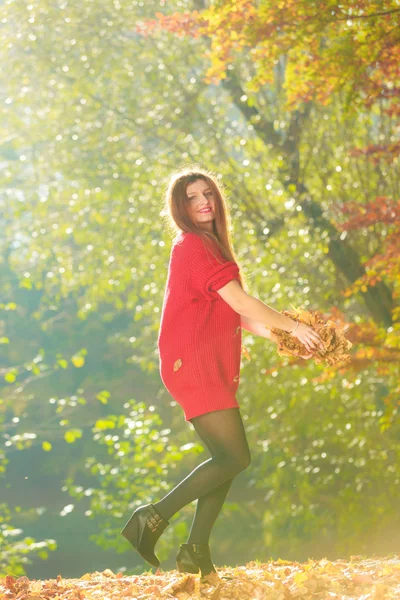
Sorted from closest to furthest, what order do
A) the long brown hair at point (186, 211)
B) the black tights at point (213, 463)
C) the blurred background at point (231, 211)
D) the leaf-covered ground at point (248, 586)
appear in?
1. the leaf-covered ground at point (248, 586)
2. the black tights at point (213, 463)
3. the long brown hair at point (186, 211)
4. the blurred background at point (231, 211)

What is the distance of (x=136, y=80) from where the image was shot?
361 inches

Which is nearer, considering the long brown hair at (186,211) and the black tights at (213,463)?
the black tights at (213,463)

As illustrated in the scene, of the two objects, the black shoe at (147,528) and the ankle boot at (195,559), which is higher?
the black shoe at (147,528)

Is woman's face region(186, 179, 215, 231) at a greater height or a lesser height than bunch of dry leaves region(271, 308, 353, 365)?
greater

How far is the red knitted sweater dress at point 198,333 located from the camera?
331 centimetres

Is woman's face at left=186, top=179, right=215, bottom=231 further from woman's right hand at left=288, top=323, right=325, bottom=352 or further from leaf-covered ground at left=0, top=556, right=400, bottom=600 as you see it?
leaf-covered ground at left=0, top=556, right=400, bottom=600

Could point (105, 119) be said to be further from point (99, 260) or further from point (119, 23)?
point (99, 260)

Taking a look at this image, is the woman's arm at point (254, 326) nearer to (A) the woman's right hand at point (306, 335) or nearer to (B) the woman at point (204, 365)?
(B) the woman at point (204, 365)

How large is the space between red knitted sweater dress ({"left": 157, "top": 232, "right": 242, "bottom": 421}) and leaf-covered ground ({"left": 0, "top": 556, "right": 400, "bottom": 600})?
2.16 ft

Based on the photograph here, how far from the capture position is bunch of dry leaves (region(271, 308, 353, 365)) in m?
3.36

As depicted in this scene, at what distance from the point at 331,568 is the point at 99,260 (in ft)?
22.4

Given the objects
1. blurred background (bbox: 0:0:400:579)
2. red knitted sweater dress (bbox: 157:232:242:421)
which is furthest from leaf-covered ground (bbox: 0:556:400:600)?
blurred background (bbox: 0:0:400:579)

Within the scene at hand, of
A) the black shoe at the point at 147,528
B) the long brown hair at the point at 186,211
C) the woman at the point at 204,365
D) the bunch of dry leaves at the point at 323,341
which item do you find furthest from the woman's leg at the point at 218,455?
the long brown hair at the point at 186,211

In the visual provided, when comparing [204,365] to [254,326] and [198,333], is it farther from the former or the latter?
[254,326]
